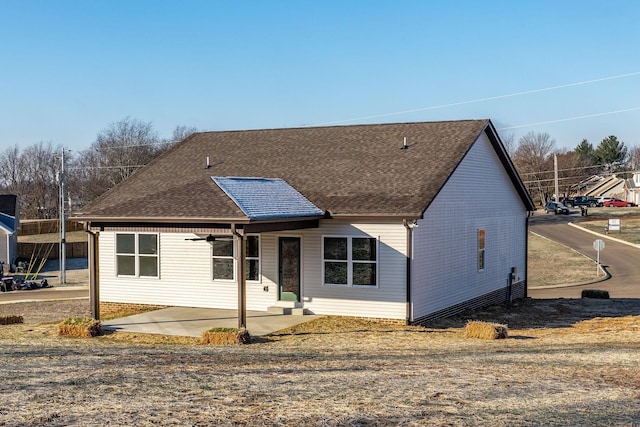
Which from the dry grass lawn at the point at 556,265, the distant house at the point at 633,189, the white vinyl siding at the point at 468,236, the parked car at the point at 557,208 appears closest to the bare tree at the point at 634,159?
the distant house at the point at 633,189

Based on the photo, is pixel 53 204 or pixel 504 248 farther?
pixel 53 204

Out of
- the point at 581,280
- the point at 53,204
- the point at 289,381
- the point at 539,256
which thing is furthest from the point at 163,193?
the point at 53,204

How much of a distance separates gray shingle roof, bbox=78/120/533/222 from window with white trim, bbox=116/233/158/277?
1.37 meters

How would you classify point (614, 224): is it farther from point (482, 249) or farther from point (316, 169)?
point (316, 169)

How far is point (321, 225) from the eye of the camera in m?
21.7

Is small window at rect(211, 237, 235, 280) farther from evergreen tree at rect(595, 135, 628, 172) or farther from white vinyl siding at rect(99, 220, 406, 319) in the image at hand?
evergreen tree at rect(595, 135, 628, 172)

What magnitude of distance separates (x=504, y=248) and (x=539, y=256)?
28848mm

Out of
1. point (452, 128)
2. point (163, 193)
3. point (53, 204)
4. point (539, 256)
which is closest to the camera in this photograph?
point (163, 193)

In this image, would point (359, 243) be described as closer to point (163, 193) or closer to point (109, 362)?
point (163, 193)

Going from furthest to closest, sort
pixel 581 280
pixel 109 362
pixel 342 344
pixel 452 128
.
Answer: pixel 581 280, pixel 452 128, pixel 342 344, pixel 109 362

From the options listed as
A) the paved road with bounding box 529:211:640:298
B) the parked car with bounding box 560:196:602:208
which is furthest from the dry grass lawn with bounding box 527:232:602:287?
the parked car with bounding box 560:196:602:208

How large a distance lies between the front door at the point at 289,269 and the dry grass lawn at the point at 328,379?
7.77 ft

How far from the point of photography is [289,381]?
12.1 m

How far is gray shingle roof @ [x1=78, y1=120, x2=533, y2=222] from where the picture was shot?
2034cm
